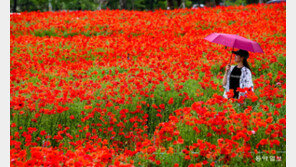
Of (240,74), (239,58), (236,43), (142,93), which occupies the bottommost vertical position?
(142,93)

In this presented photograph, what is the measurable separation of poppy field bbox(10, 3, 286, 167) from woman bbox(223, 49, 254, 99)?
1.16 feet

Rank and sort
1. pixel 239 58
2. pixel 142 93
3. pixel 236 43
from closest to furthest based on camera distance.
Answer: pixel 236 43, pixel 239 58, pixel 142 93

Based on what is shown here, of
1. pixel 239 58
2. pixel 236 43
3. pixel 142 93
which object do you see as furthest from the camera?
pixel 142 93

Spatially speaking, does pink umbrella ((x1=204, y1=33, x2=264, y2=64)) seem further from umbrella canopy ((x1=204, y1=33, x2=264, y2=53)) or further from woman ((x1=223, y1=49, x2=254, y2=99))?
woman ((x1=223, y1=49, x2=254, y2=99))

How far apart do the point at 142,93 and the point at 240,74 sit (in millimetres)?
2147

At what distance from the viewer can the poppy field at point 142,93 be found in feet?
11.5

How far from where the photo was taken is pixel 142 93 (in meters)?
5.95

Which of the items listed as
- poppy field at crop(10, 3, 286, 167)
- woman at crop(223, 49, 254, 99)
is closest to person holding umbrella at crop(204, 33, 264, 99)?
woman at crop(223, 49, 254, 99)

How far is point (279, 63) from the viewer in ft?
26.0

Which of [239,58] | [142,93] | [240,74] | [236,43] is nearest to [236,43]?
[236,43]

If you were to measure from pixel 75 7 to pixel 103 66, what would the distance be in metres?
42.0

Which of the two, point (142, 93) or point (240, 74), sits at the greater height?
point (240, 74)

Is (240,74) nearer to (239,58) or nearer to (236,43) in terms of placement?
(239,58)

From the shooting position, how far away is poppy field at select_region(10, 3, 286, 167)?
3.50 metres
